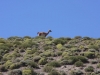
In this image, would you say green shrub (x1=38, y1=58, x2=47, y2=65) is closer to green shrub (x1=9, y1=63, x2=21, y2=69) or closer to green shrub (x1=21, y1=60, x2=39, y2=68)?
green shrub (x1=21, y1=60, x2=39, y2=68)

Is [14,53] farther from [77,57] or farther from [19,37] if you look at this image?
[19,37]

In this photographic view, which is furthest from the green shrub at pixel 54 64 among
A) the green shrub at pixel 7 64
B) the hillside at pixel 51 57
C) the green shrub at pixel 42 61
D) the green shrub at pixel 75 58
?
the green shrub at pixel 7 64

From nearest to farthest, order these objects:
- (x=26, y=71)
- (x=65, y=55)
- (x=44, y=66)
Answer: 1. (x=26, y=71)
2. (x=44, y=66)
3. (x=65, y=55)

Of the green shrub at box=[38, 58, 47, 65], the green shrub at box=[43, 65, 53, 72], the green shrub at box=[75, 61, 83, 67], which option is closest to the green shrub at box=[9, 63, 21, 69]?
the green shrub at box=[38, 58, 47, 65]

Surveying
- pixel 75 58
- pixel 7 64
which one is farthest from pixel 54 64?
pixel 7 64

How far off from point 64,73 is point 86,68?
2.35 metres

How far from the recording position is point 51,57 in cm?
3928

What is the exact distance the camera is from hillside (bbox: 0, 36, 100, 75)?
34250 mm

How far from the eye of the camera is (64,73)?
33.3m

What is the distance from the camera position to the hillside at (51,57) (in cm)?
3425

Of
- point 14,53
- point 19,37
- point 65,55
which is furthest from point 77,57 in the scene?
point 19,37

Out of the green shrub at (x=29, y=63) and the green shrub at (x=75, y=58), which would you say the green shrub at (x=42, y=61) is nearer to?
the green shrub at (x=29, y=63)

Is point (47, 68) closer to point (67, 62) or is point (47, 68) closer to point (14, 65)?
point (67, 62)

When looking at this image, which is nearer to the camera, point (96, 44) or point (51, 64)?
point (51, 64)
